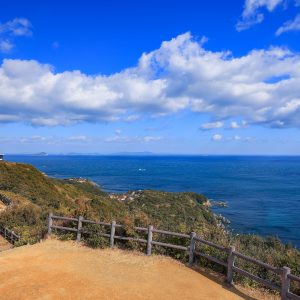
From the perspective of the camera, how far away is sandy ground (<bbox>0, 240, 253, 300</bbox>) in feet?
32.6

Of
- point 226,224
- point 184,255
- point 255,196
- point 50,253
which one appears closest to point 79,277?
point 50,253

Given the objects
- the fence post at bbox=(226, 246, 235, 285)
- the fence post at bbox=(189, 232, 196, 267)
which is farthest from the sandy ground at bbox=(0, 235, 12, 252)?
the fence post at bbox=(226, 246, 235, 285)

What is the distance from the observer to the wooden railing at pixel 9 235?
1826 centimetres

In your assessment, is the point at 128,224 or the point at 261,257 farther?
the point at 128,224

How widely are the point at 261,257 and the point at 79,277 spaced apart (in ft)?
21.3

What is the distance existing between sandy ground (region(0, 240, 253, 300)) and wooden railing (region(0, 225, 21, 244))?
466 cm

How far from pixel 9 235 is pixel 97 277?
10.3m

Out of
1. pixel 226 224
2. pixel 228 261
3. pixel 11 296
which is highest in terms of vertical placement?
pixel 228 261

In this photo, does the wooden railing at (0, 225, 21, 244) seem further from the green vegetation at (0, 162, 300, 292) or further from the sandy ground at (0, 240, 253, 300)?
the sandy ground at (0, 240, 253, 300)

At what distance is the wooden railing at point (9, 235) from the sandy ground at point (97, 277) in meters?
4.66

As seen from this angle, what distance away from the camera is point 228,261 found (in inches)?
432

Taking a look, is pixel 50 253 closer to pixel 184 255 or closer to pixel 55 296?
pixel 55 296

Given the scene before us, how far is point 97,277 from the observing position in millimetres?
11117

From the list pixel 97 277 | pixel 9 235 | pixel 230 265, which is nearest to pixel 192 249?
→ pixel 230 265
